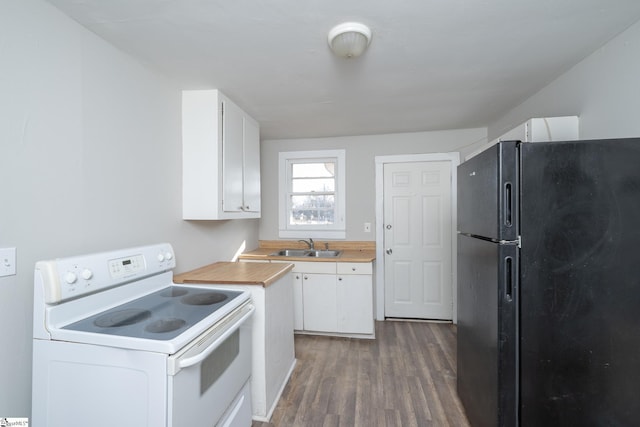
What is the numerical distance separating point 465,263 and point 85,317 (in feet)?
6.56

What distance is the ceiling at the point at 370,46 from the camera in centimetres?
123

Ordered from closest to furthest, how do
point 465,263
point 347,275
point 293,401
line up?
1. point 465,263
2. point 293,401
3. point 347,275

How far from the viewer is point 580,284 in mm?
1163

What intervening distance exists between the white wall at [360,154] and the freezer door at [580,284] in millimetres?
2192

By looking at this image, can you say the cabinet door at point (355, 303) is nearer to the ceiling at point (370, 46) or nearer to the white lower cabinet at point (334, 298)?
the white lower cabinet at point (334, 298)

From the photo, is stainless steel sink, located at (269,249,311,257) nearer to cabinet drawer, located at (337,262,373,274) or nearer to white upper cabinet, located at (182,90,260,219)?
cabinet drawer, located at (337,262,373,274)

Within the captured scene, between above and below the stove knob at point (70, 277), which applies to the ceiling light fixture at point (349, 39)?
above

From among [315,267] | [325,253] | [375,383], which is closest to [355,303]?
[315,267]

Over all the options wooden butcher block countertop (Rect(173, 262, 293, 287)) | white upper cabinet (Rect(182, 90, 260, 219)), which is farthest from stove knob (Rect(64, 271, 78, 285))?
white upper cabinet (Rect(182, 90, 260, 219))

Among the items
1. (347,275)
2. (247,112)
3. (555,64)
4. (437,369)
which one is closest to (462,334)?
(437,369)

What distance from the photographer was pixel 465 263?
66.8 inches

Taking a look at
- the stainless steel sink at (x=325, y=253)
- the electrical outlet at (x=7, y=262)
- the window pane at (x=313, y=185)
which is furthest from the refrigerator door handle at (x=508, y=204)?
Result: the window pane at (x=313, y=185)

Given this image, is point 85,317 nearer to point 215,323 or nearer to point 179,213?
point 215,323

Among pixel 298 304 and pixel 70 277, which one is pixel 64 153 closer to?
pixel 70 277
